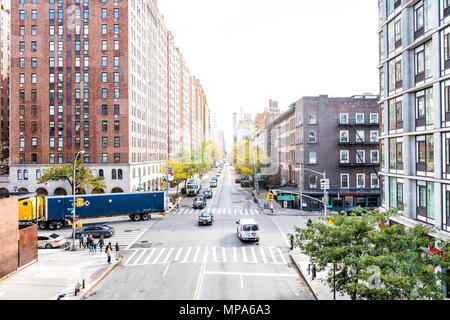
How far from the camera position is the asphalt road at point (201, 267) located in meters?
19.2

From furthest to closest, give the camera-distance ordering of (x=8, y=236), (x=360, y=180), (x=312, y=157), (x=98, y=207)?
1. (x=312, y=157)
2. (x=360, y=180)
3. (x=98, y=207)
4. (x=8, y=236)

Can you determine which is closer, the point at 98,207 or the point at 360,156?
the point at 98,207

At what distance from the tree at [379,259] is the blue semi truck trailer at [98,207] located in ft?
101

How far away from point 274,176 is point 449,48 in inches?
2492

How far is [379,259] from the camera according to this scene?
1162 centimetres

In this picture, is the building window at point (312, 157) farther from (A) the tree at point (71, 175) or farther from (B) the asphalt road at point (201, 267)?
(A) the tree at point (71, 175)

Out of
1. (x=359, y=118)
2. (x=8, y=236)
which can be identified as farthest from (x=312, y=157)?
(x=8, y=236)

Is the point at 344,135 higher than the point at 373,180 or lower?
higher

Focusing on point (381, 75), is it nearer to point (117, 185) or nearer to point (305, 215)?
point (305, 215)

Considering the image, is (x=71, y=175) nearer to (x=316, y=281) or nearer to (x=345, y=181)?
(x=316, y=281)

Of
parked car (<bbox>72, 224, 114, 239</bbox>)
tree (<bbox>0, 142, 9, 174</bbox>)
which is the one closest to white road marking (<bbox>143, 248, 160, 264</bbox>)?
parked car (<bbox>72, 224, 114, 239</bbox>)

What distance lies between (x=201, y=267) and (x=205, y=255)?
3.60m

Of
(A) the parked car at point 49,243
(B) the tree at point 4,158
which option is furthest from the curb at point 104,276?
(B) the tree at point 4,158

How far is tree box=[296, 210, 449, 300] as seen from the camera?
1110cm
